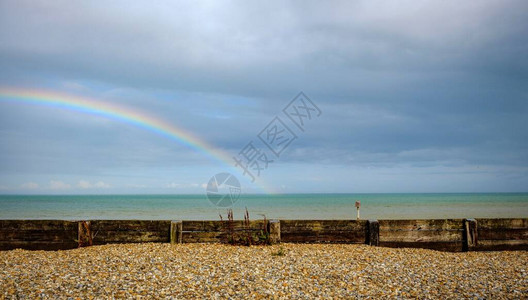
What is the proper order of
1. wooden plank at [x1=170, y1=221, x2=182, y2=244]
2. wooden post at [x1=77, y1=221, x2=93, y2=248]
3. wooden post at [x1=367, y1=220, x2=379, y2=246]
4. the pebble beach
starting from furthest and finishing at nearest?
A: wooden post at [x1=367, y1=220, x2=379, y2=246] → wooden plank at [x1=170, y1=221, x2=182, y2=244] → wooden post at [x1=77, y1=221, x2=93, y2=248] → the pebble beach

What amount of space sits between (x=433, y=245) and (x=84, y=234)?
10.7m

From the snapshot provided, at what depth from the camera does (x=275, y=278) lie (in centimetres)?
796

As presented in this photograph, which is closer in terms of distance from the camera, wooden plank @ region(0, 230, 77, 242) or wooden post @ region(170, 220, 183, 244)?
wooden plank @ region(0, 230, 77, 242)

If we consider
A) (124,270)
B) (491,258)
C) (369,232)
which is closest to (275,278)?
(124,270)

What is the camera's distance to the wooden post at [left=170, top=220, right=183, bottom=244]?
460 inches

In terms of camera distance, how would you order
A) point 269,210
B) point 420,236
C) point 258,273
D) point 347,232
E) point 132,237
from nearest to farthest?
point 258,273, point 132,237, point 420,236, point 347,232, point 269,210

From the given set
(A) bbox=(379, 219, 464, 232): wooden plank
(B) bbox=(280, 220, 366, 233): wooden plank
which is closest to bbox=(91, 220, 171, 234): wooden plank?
(B) bbox=(280, 220, 366, 233): wooden plank

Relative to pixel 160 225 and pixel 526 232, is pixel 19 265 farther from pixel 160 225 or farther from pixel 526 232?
pixel 526 232

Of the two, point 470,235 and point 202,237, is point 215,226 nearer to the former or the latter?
point 202,237

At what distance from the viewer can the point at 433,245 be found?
11898 mm

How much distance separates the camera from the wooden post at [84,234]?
1139 centimetres

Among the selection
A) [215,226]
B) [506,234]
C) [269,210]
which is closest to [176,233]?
[215,226]

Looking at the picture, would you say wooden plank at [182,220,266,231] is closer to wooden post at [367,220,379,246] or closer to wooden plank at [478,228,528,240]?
wooden post at [367,220,379,246]

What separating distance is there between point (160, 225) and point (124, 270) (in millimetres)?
3339
